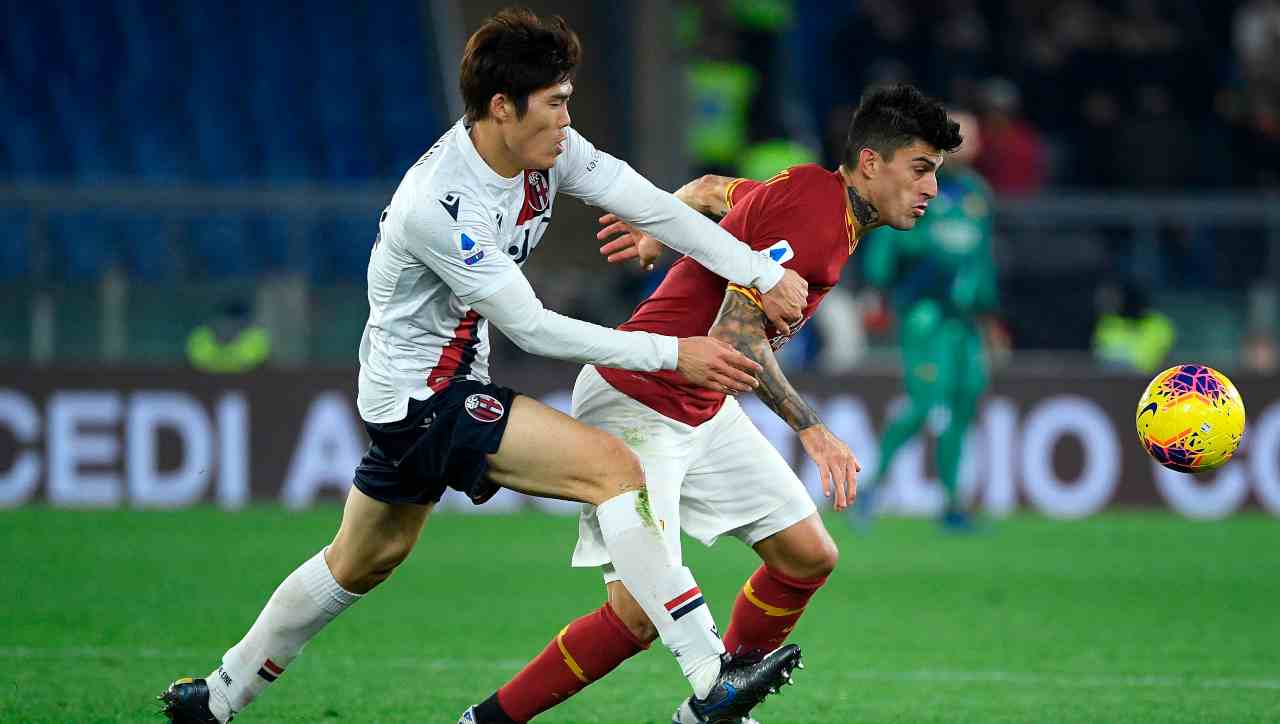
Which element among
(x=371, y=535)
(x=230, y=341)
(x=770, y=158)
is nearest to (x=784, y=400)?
(x=371, y=535)

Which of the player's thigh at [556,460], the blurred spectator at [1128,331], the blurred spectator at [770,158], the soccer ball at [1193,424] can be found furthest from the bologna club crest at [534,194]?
the blurred spectator at [1128,331]

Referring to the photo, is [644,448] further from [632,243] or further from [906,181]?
[906,181]

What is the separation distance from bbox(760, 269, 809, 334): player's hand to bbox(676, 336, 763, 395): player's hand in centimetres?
21

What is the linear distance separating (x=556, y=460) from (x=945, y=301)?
6.76 m

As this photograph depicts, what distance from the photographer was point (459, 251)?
491 cm

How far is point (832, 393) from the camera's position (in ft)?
43.6

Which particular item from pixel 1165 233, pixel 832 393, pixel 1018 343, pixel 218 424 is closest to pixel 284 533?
pixel 218 424

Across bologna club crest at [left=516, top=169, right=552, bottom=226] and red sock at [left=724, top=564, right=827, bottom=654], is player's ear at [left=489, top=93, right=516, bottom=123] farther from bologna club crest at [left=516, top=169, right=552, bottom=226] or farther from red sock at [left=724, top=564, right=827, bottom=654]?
red sock at [left=724, top=564, right=827, bottom=654]

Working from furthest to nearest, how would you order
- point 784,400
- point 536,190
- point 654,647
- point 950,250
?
1. point 950,250
2. point 654,647
3. point 536,190
4. point 784,400

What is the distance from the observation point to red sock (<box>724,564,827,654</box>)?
5.64m

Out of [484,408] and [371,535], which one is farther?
[371,535]

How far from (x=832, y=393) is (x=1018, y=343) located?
1865 millimetres

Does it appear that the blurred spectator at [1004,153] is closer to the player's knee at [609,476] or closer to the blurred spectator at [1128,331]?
the blurred spectator at [1128,331]

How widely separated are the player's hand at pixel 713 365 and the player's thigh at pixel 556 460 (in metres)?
0.33
